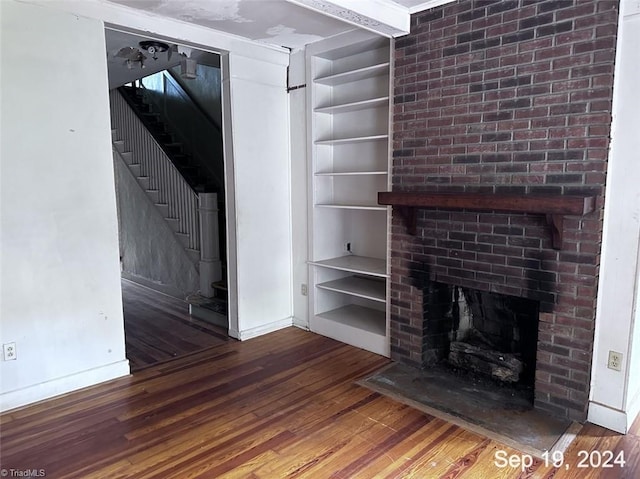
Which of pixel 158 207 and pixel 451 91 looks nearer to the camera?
pixel 451 91

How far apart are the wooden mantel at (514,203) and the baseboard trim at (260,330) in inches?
70.9

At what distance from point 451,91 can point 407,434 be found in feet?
7.21

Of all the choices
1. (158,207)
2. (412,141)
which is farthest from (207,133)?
(412,141)

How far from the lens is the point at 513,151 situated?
2.74 meters

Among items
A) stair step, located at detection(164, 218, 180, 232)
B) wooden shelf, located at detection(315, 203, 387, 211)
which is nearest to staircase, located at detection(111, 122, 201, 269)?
stair step, located at detection(164, 218, 180, 232)

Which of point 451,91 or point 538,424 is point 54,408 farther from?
point 451,91

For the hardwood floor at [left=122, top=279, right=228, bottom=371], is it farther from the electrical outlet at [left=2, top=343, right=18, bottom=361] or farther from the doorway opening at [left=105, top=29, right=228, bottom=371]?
the electrical outlet at [left=2, top=343, right=18, bottom=361]

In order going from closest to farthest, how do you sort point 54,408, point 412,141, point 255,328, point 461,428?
point 461,428 → point 54,408 → point 412,141 → point 255,328

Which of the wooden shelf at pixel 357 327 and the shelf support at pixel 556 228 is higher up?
the shelf support at pixel 556 228

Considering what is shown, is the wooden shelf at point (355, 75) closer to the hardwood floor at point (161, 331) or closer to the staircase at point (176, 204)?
the staircase at point (176, 204)

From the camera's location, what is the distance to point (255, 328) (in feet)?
13.4

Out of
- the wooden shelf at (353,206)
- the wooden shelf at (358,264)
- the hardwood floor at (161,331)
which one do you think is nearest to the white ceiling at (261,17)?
the wooden shelf at (353,206)

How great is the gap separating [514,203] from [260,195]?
2.22 metres

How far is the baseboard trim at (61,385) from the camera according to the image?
2764 millimetres
